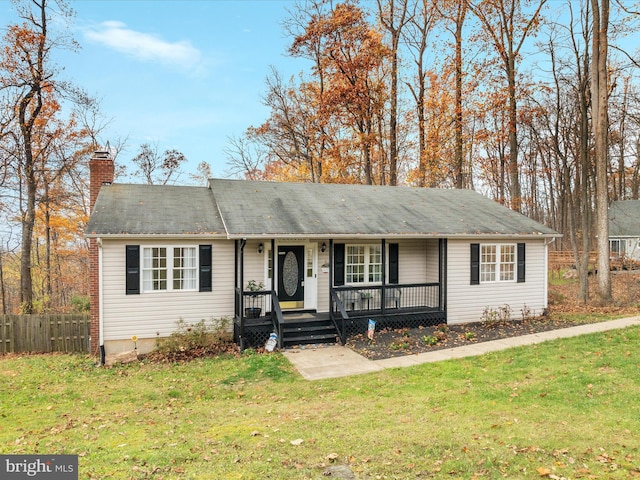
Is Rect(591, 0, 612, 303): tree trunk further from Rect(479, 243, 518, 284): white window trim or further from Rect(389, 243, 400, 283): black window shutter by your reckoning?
Rect(389, 243, 400, 283): black window shutter

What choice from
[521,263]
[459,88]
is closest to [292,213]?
[521,263]

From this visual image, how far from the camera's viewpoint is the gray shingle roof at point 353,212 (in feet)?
38.6

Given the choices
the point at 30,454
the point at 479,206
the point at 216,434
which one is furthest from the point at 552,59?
the point at 30,454

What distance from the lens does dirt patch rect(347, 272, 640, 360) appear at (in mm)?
10689

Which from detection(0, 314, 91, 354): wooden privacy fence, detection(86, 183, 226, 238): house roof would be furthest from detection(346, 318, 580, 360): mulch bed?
detection(0, 314, 91, 354): wooden privacy fence

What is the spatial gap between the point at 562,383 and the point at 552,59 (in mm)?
17550

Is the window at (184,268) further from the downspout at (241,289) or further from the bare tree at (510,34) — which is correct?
the bare tree at (510,34)

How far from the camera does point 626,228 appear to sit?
3391 centimetres

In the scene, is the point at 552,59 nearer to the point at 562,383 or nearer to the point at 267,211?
the point at 267,211

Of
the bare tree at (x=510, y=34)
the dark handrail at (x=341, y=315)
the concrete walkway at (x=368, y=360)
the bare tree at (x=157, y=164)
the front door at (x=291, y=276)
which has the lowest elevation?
the concrete walkway at (x=368, y=360)

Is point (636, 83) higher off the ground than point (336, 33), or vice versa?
point (336, 33)

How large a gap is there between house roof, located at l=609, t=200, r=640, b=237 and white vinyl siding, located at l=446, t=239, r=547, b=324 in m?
25.8

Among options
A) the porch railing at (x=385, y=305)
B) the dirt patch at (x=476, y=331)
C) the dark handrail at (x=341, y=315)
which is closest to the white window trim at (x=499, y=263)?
the dirt patch at (x=476, y=331)

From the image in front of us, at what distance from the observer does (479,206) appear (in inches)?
616
